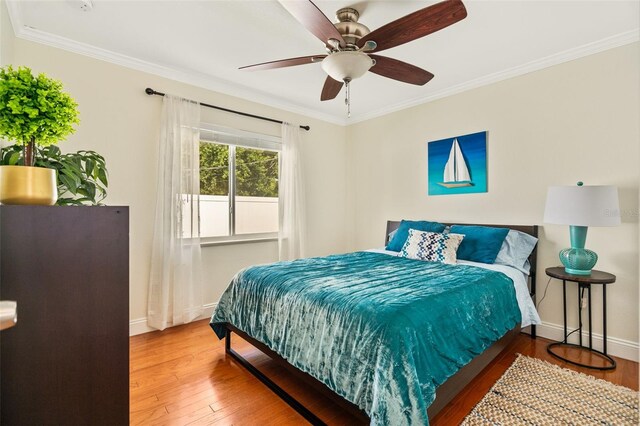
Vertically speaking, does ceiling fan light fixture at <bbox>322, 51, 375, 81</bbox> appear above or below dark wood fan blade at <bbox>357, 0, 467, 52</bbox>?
below

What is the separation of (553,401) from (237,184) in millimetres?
3401

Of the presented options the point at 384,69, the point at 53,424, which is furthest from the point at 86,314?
the point at 384,69

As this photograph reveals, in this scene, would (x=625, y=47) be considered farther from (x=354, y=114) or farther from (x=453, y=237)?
(x=354, y=114)

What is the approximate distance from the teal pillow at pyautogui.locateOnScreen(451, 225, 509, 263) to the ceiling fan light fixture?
1.89m

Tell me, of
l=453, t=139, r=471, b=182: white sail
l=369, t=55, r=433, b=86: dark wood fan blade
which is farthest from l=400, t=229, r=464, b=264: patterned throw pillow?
l=369, t=55, r=433, b=86: dark wood fan blade

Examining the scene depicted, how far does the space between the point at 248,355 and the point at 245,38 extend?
8.50ft

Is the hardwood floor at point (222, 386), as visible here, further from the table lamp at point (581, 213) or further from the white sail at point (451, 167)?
the white sail at point (451, 167)

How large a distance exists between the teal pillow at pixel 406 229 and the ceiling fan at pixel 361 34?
59.9 inches

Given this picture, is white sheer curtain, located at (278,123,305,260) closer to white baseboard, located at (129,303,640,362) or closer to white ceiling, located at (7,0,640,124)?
white ceiling, located at (7,0,640,124)

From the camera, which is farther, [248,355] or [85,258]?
[248,355]

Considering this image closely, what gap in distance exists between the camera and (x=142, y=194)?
2955mm

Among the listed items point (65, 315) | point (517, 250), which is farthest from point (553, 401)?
point (65, 315)

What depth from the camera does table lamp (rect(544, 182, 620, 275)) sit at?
225 centimetres

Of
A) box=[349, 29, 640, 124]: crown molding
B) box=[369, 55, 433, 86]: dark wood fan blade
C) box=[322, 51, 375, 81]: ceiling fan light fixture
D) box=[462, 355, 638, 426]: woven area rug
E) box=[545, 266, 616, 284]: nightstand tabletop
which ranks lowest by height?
box=[462, 355, 638, 426]: woven area rug
